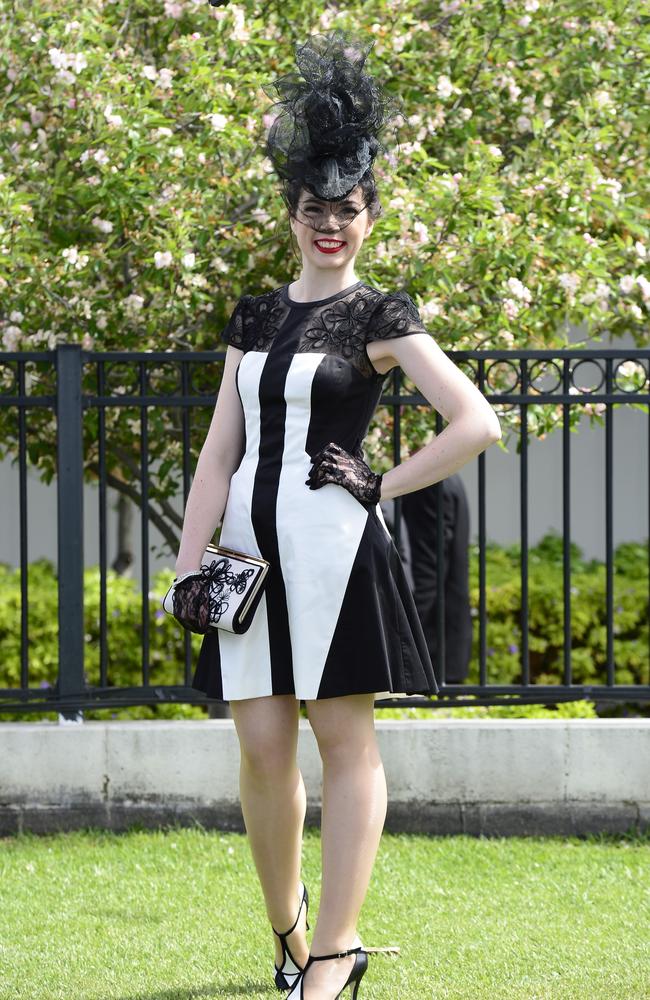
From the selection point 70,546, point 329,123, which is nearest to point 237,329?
point 329,123

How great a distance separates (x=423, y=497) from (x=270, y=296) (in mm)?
2860

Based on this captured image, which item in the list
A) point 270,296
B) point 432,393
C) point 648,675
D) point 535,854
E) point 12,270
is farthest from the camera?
point 648,675

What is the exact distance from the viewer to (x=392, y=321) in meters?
2.95

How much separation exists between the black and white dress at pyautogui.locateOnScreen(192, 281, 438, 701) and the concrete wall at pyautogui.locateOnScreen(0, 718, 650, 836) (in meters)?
1.74

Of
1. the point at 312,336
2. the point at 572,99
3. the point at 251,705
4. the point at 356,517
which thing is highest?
the point at 572,99

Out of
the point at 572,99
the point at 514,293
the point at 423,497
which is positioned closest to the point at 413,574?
the point at 423,497

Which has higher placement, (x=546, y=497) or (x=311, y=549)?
(x=546, y=497)

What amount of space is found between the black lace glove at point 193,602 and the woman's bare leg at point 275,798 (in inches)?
8.2

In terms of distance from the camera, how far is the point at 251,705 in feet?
9.84

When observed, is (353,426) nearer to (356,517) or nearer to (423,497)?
(356,517)

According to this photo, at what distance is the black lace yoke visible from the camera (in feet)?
9.71

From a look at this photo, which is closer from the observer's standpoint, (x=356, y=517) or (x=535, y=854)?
(x=356, y=517)

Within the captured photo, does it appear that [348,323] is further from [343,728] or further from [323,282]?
[343,728]

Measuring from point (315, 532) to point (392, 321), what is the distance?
499mm
